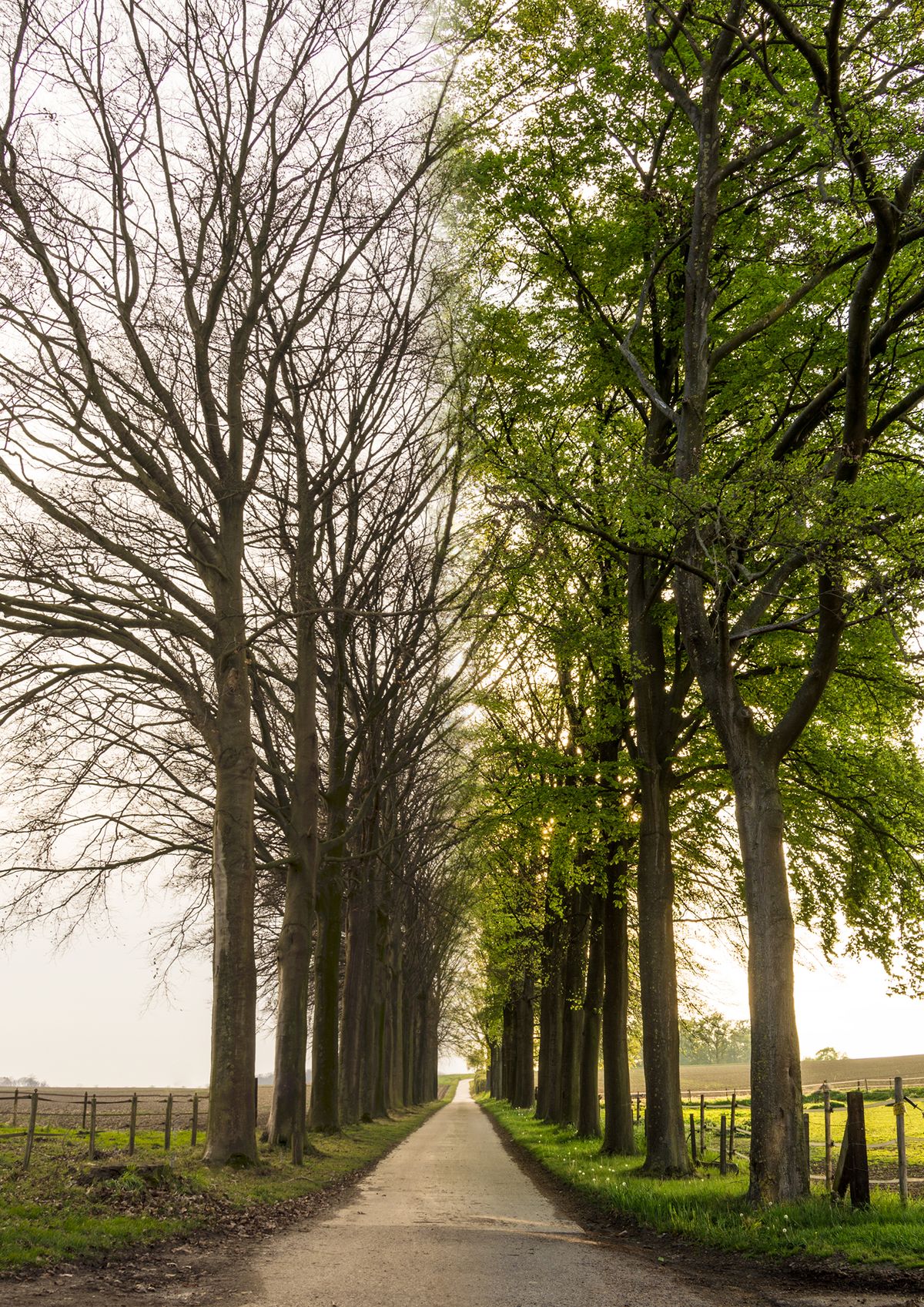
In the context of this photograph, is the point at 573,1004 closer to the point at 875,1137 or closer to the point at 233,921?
the point at 875,1137

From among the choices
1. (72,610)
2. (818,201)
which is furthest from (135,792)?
(818,201)

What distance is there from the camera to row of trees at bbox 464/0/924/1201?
386 inches

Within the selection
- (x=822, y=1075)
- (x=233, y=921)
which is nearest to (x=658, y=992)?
(x=233, y=921)

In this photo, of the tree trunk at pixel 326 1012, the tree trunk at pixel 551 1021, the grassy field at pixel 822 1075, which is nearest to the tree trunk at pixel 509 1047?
the grassy field at pixel 822 1075

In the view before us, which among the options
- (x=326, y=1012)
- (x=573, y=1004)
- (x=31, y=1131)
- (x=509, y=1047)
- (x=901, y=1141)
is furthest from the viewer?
(x=509, y=1047)

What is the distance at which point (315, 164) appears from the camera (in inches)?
536

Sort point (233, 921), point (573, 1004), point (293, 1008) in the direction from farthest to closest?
1. point (573, 1004)
2. point (293, 1008)
3. point (233, 921)

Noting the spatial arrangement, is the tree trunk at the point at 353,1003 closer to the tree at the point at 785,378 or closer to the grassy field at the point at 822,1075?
the tree at the point at 785,378

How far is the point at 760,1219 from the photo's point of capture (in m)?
8.98

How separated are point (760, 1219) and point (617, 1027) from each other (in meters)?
8.87

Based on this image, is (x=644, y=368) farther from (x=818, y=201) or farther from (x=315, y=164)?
(x=315, y=164)

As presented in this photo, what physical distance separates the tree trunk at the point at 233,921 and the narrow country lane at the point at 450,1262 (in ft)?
5.68

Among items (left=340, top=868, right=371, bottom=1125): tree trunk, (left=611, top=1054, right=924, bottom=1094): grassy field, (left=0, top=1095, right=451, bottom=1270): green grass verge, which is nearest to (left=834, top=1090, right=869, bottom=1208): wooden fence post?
(left=0, top=1095, right=451, bottom=1270): green grass verge

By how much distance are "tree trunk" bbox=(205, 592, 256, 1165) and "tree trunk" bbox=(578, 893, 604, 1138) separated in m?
10.0
